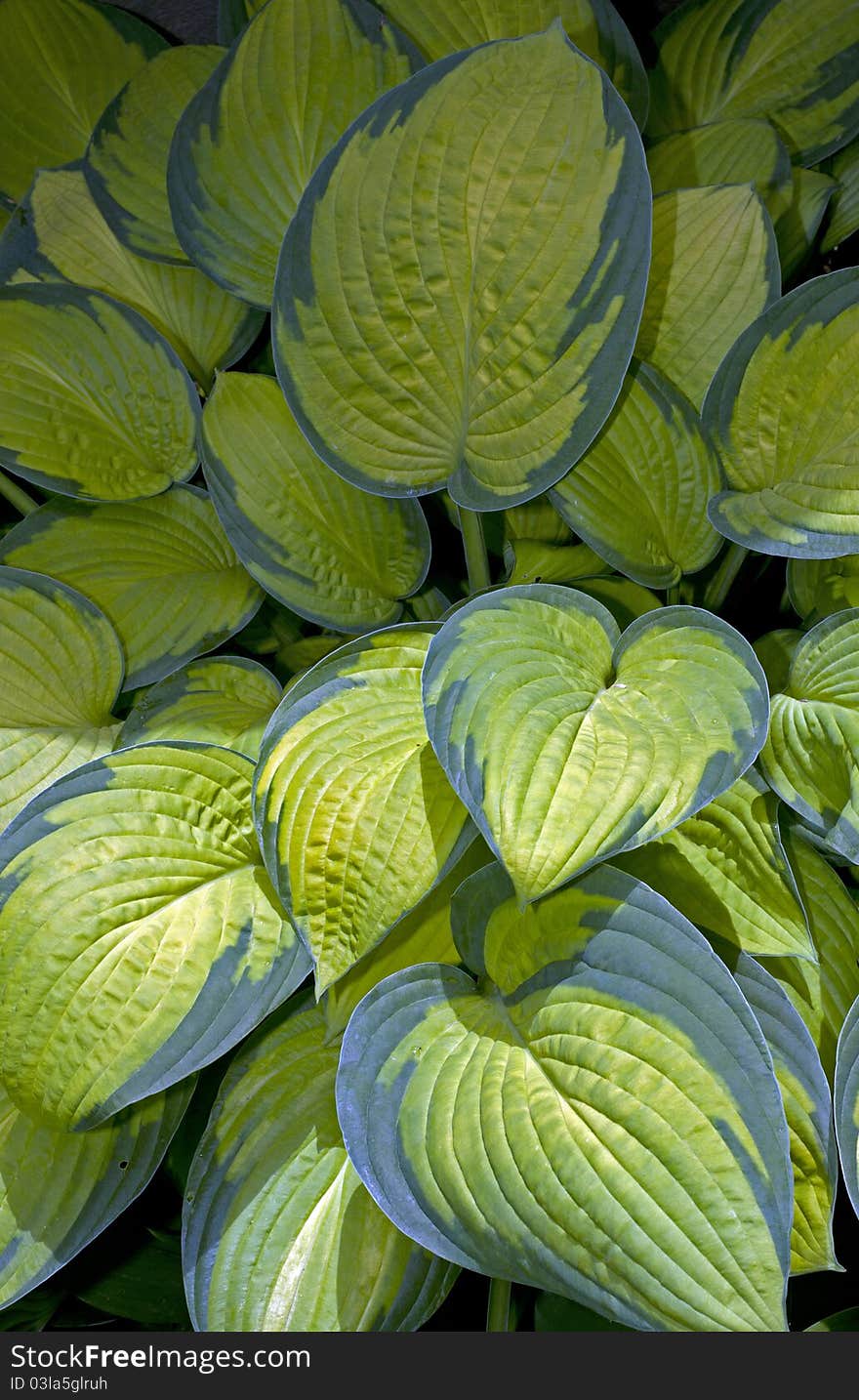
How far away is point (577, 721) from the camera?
686 millimetres

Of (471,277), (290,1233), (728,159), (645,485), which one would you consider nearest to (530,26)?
(728,159)

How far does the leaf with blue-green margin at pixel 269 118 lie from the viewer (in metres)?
0.92

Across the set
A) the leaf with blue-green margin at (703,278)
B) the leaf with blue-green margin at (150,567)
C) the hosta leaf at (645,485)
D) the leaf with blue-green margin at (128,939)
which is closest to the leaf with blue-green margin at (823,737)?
the hosta leaf at (645,485)

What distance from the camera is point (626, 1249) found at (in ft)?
1.92

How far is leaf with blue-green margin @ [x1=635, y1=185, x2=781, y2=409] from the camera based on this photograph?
873mm

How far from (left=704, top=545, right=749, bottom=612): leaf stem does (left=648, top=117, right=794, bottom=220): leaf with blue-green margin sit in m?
0.30

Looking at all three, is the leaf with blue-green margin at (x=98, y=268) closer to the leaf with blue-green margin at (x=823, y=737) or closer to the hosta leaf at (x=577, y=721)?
the hosta leaf at (x=577, y=721)

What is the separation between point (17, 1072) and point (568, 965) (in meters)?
0.37

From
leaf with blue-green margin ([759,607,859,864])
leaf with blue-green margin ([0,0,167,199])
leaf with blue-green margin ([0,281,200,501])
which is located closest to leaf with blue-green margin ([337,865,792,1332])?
leaf with blue-green margin ([759,607,859,864])

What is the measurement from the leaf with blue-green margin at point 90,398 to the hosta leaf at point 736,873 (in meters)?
0.55

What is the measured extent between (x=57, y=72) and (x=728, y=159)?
26.3 inches

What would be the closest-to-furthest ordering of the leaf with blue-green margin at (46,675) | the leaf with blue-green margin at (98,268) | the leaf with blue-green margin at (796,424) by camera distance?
the leaf with blue-green margin at (796,424), the leaf with blue-green margin at (46,675), the leaf with blue-green margin at (98,268)

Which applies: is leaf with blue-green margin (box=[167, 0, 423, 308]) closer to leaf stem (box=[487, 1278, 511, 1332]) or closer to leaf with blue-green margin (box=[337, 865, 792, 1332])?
leaf with blue-green margin (box=[337, 865, 792, 1332])

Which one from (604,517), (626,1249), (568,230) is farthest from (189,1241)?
(568,230)
